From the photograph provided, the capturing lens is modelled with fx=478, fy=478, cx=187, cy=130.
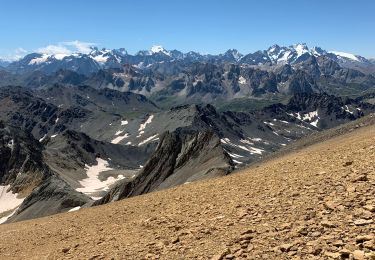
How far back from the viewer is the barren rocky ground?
15289mm

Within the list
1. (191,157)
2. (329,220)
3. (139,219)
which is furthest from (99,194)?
(329,220)

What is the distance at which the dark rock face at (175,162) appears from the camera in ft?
346

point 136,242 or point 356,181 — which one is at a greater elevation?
point 356,181

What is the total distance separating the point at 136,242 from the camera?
20953 mm

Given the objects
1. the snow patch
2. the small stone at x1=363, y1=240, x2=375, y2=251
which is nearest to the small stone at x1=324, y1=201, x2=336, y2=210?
the small stone at x1=363, y1=240, x2=375, y2=251

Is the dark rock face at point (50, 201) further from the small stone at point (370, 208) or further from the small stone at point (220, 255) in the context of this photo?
the small stone at point (370, 208)

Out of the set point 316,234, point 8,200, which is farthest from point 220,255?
point 8,200

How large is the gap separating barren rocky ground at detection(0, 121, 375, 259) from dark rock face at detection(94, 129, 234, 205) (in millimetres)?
72277

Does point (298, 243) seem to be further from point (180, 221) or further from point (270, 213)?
point (180, 221)

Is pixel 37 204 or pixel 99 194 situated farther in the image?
pixel 99 194

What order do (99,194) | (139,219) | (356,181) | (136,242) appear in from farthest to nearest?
(99,194), (139,219), (136,242), (356,181)

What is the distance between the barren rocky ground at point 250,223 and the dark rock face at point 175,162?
237 feet

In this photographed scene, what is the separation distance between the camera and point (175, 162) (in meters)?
124

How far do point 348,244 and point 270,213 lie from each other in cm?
528
